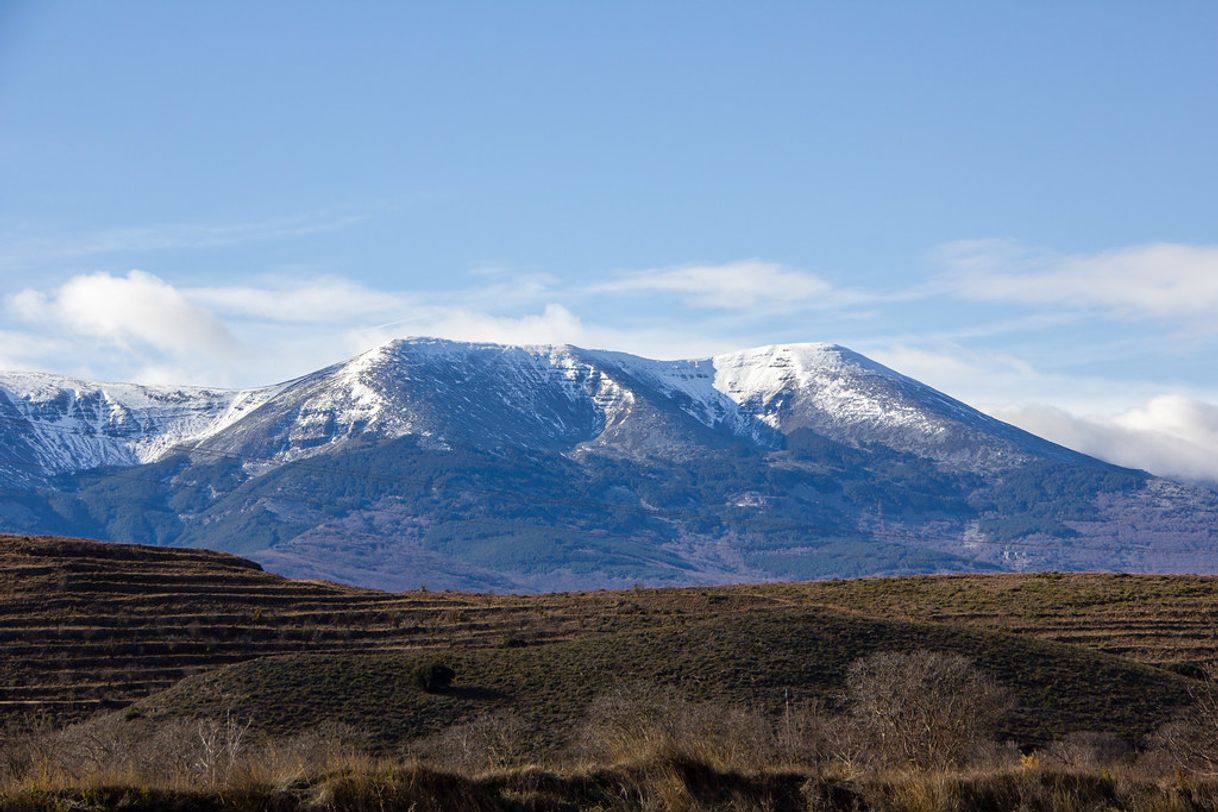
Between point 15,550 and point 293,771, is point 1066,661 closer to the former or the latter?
point 293,771

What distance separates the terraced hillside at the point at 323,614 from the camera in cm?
7481

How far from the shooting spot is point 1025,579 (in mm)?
107562

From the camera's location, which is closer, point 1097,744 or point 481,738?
point 481,738

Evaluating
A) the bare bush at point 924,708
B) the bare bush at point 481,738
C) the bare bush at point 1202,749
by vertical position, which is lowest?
the bare bush at point 481,738

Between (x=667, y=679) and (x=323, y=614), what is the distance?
30466 millimetres

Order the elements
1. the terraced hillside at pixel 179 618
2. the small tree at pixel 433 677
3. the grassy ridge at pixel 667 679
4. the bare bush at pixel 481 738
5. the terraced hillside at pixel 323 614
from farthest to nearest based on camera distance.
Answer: the terraced hillside at pixel 323 614 → the terraced hillside at pixel 179 618 → the small tree at pixel 433 677 → the grassy ridge at pixel 667 679 → the bare bush at pixel 481 738

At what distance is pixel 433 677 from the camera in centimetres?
6500

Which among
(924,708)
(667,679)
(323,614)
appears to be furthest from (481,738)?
(323,614)

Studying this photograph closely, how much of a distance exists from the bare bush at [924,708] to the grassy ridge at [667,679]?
2485 millimetres

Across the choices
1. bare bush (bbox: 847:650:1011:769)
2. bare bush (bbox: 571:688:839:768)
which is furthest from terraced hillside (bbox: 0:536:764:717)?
bare bush (bbox: 847:650:1011:769)

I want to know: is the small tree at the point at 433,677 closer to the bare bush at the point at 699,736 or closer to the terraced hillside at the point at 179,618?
the bare bush at the point at 699,736

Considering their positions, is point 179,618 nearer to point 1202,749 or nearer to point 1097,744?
point 1097,744

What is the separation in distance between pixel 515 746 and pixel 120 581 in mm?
47459

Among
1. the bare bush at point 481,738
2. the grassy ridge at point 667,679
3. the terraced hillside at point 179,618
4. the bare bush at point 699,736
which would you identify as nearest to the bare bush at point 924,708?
the bare bush at point 699,736
